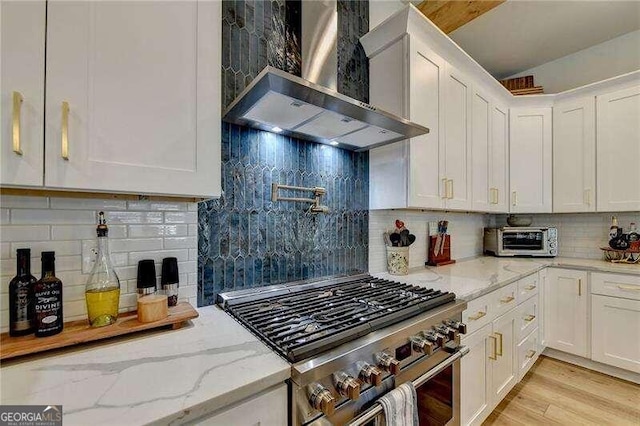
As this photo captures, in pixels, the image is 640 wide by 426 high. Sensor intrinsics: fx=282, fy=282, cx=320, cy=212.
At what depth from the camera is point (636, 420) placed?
1.74 metres

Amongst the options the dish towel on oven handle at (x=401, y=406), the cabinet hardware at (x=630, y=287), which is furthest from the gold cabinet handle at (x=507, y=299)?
the dish towel on oven handle at (x=401, y=406)

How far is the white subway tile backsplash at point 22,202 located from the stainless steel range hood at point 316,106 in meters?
0.71

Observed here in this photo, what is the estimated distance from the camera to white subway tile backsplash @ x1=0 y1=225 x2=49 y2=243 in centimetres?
87

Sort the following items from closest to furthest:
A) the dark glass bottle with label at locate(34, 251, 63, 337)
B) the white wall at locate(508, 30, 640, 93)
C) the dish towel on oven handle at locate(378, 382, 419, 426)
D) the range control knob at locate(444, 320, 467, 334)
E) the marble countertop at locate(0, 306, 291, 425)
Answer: the marble countertop at locate(0, 306, 291, 425), the dark glass bottle with label at locate(34, 251, 63, 337), the dish towel on oven handle at locate(378, 382, 419, 426), the range control knob at locate(444, 320, 467, 334), the white wall at locate(508, 30, 640, 93)

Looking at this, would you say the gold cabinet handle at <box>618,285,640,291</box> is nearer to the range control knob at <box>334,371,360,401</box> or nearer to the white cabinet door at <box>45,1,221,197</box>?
the range control knob at <box>334,371,360,401</box>

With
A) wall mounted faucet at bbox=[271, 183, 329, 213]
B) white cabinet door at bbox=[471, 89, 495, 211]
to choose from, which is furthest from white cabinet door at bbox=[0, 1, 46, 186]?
white cabinet door at bbox=[471, 89, 495, 211]

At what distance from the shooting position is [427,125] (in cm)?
174

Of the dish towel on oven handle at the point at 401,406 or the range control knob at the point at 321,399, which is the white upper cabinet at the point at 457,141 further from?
the range control knob at the point at 321,399

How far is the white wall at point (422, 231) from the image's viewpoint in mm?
1935

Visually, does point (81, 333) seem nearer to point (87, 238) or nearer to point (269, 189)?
point (87, 238)

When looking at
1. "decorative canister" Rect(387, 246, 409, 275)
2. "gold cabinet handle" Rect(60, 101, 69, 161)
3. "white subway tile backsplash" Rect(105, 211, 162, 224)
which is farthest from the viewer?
"decorative canister" Rect(387, 246, 409, 275)

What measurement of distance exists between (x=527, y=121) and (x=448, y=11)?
141 centimetres

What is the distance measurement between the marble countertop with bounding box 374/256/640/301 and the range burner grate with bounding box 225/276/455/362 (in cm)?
23

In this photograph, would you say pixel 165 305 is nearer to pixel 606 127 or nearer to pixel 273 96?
pixel 273 96
